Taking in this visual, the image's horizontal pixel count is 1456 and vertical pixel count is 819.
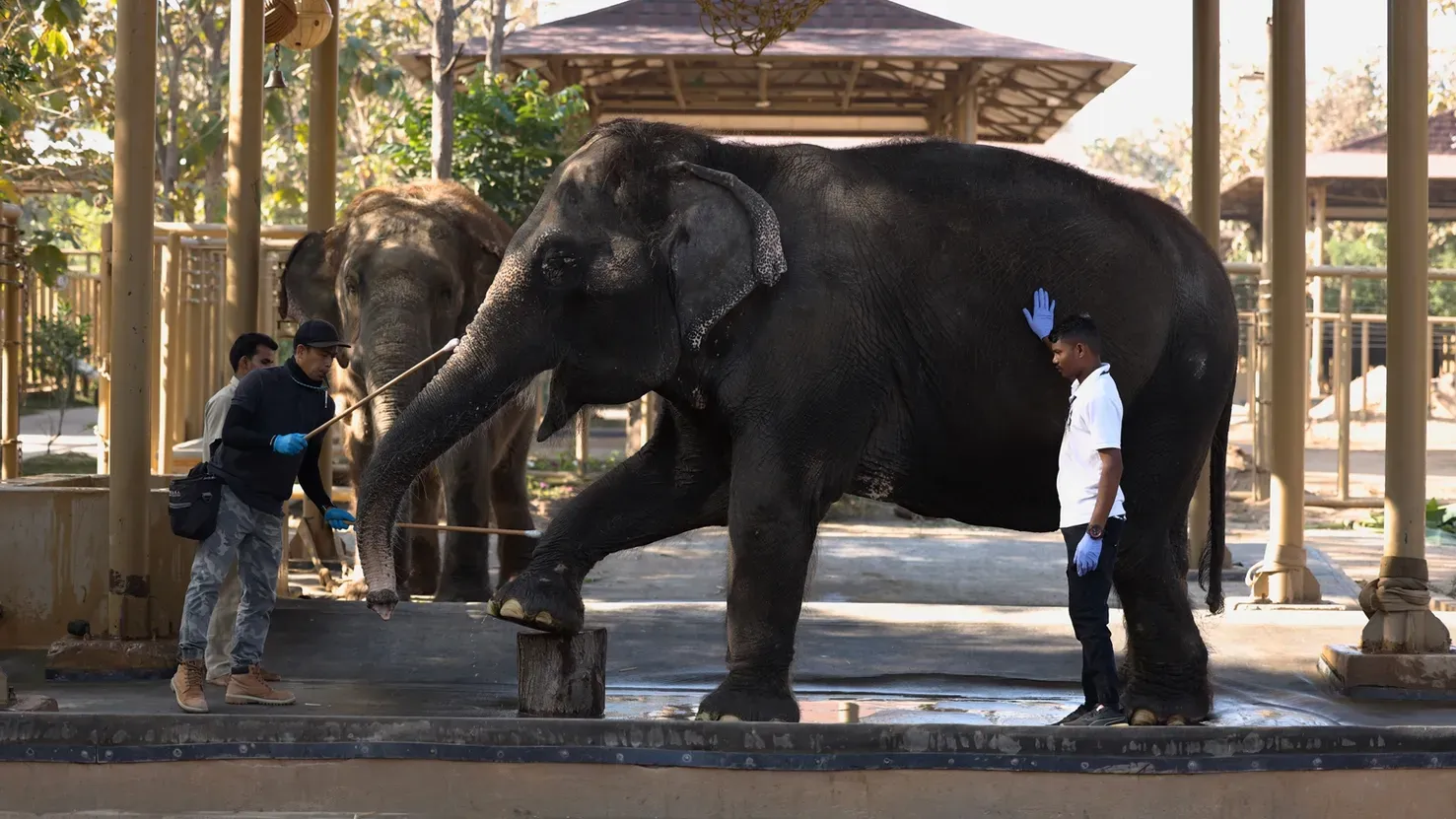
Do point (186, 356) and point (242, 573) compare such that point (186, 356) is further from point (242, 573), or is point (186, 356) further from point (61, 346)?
point (61, 346)

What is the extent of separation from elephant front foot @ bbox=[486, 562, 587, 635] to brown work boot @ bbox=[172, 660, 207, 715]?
1065mm

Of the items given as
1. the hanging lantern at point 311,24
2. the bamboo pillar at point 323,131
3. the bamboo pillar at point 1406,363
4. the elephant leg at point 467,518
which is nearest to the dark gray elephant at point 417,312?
the elephant leg at point 467,518

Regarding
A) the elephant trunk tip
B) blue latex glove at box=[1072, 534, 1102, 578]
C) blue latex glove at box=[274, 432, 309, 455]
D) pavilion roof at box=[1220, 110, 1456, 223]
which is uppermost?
pavilion roof at box=[1220, 110, 1456, 223]

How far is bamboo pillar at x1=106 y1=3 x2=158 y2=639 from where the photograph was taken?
7207mm

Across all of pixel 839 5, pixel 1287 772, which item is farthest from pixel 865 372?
pixel 839 5

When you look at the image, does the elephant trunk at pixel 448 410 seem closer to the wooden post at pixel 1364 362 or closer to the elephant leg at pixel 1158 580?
the elephant leg at pixel 1158 580

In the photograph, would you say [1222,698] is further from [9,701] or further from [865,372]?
[9,701]

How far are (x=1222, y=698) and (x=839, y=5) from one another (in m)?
11.8

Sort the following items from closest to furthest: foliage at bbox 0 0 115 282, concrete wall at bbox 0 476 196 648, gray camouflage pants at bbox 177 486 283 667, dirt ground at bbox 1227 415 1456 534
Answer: gray camouflage pants at bbox 177 486 283 667, concrete wall at bbox 0 476 196 648, foliage at bbox 0 0 115 282, dirt ground at bbox 1227 415 1456 534

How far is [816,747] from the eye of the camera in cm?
529

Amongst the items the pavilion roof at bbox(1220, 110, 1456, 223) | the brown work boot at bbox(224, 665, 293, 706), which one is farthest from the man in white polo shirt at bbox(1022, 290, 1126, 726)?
the pavilion roof at bbox(1220, 110, 1456, 223)

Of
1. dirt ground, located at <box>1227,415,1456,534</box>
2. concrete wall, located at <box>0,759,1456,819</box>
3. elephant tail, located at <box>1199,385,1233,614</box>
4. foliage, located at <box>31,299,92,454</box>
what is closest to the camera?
concrete wall, located at <box>0,759,1456,819</box>

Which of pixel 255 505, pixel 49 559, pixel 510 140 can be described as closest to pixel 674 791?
pixel 255 505

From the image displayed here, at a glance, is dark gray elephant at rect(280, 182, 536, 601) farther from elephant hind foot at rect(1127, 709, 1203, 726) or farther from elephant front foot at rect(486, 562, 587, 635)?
elephant hind foot at rect(1127, 709, 1203, 726)
